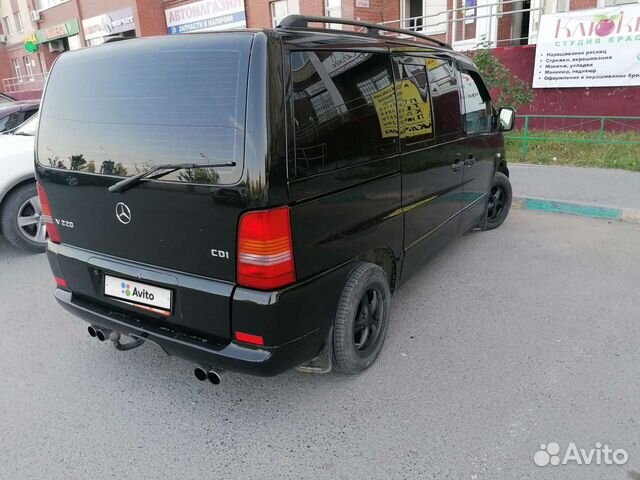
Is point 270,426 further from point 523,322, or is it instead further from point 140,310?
point 523,322

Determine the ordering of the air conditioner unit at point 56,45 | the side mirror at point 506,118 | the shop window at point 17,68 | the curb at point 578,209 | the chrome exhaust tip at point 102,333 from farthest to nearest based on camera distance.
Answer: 1. the shop window at point 17,68
2. the air conditioner unit at point 56,45
3. the curb at point 578,209
4. the side mirror at point 506,118
5. the chrome exhaust tip at point 102,333

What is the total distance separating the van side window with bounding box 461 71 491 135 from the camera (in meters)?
4.12

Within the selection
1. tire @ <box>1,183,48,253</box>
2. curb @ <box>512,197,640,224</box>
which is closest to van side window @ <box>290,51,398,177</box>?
tire @ <box>1,183,48,253</box>

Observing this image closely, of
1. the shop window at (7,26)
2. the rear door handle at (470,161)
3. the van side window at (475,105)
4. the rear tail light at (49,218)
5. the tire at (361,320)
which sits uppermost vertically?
the shop window at (7,26)

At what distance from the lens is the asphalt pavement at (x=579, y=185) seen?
241 inches

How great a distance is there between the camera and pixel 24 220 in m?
5.04

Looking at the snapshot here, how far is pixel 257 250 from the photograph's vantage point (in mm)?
2117

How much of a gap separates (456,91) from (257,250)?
8.45ft

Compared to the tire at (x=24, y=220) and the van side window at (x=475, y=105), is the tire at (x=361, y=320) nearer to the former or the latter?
the van side window at (x=475, y=105)

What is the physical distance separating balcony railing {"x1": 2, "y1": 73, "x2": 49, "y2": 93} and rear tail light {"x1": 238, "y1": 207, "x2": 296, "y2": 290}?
1170 inches

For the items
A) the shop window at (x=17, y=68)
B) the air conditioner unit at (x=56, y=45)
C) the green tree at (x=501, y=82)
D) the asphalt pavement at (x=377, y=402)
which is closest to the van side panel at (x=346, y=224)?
the asphalt pavement at (x=377, y=402)

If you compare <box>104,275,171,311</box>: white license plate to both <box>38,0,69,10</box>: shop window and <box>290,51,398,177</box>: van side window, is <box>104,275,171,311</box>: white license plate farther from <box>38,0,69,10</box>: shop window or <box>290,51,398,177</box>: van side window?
<box>38,0,69,10</box>: shop window

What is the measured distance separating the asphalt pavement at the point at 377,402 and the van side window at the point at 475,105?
147cm

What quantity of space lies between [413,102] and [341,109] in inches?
A: 34.9
